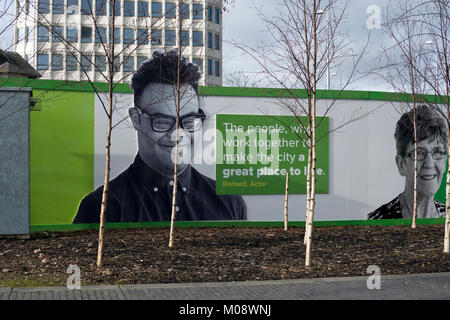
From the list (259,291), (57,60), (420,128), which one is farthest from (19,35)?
(420,128)

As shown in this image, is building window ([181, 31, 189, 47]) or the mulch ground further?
building window ([181, 31, 189, 47])

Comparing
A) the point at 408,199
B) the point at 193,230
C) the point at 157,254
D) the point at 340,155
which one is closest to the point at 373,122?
the point at 340,155

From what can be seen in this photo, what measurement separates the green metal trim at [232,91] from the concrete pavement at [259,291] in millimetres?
5119

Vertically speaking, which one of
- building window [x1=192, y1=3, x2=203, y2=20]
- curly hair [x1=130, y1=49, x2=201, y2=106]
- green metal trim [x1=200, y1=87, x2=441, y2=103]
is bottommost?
green metal trim [x1=200, y1=87, x2=441, y2=103]

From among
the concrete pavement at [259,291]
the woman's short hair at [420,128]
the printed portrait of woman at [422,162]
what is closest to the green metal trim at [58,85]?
the concrete pavement at [259,291]

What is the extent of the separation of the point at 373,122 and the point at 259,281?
9125 mm

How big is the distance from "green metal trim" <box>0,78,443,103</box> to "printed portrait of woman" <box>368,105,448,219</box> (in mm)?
750

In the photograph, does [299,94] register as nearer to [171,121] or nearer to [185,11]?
[171,121]

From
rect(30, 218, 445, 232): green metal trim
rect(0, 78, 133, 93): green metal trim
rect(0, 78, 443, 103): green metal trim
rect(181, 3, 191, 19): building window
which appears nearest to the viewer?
rect(181, 3, 191, 19): building window

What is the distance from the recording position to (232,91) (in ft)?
49.3

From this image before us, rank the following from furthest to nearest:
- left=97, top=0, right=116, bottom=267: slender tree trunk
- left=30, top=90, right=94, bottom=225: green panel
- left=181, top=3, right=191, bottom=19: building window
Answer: left=30, top=90, right=94, bottom=225: green panel
left=181, top=3, right=191, bottom=19: building window
left=97, top=0, right=116, bottom=267: slender tree trunk

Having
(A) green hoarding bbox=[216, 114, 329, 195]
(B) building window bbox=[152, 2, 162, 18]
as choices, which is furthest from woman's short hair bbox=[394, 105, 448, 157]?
(B) building window bbox=[152, 2, 162, 18]

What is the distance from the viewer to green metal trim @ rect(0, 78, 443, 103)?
13211mm

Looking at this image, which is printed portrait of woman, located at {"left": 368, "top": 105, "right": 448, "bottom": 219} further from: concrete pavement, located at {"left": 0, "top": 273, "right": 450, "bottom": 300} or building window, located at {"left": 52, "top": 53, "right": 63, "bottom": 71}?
building window, located at {"left": 52, "top": 53, "right": 63, "bottom": 71}
